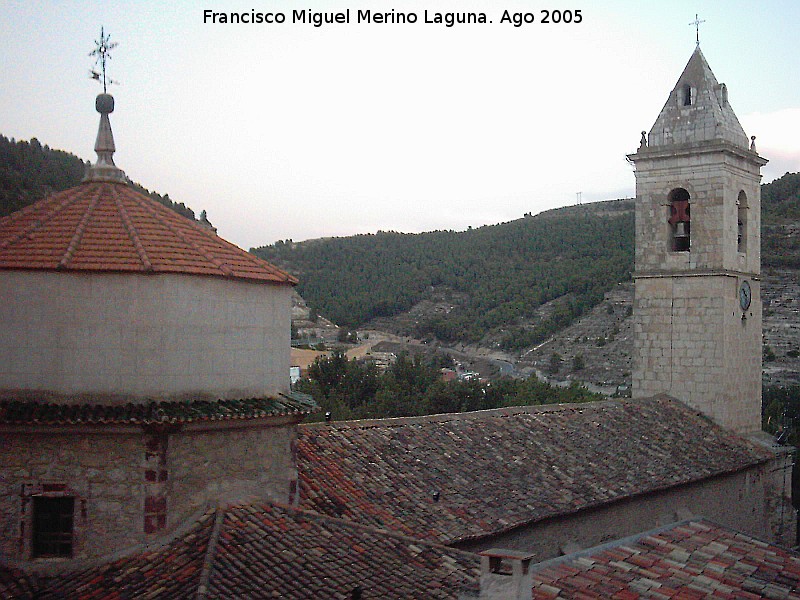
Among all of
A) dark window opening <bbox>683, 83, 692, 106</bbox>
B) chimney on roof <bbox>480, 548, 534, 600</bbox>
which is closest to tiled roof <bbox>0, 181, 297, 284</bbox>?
chimney on roof <bbox>480, 548, 534, 600</bbox>

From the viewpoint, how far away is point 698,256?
63.8 feet

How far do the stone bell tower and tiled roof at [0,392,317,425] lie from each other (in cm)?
1320

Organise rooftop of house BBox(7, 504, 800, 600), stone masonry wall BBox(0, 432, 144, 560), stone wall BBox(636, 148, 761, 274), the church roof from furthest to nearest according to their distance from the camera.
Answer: the church roof → stone wall BBox(636, 148, 761, 274) → stone masonry wall BBox(0, 432, 144, 560) → rooftop of house BBox(7, 504, 800, 600)

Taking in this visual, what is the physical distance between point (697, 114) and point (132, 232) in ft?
48.1

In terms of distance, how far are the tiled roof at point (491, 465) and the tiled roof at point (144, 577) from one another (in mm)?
2130

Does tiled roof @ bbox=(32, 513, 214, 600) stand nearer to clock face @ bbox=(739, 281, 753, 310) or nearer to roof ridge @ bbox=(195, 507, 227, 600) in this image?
roof ridge @ bbox=(195, 507, 227, 600)

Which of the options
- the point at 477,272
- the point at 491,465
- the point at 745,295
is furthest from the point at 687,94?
the point at 477,272

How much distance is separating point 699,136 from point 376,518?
1314 centimetres

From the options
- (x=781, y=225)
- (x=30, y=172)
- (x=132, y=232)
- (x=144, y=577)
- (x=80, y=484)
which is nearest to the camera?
(x=144, y=577)

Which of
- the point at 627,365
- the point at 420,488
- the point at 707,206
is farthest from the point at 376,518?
the point at 627,365

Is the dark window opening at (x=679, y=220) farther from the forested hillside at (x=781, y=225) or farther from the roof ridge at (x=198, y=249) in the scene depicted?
the forested hillside at (x=781, y=225)

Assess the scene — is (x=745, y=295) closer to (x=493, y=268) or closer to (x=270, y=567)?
(x=270, y=567)

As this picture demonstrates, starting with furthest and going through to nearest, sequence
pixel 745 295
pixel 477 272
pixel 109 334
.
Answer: pixel 477 272 → pixel 745 295 → pixel 109 334

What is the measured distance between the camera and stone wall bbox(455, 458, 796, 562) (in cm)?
1176
